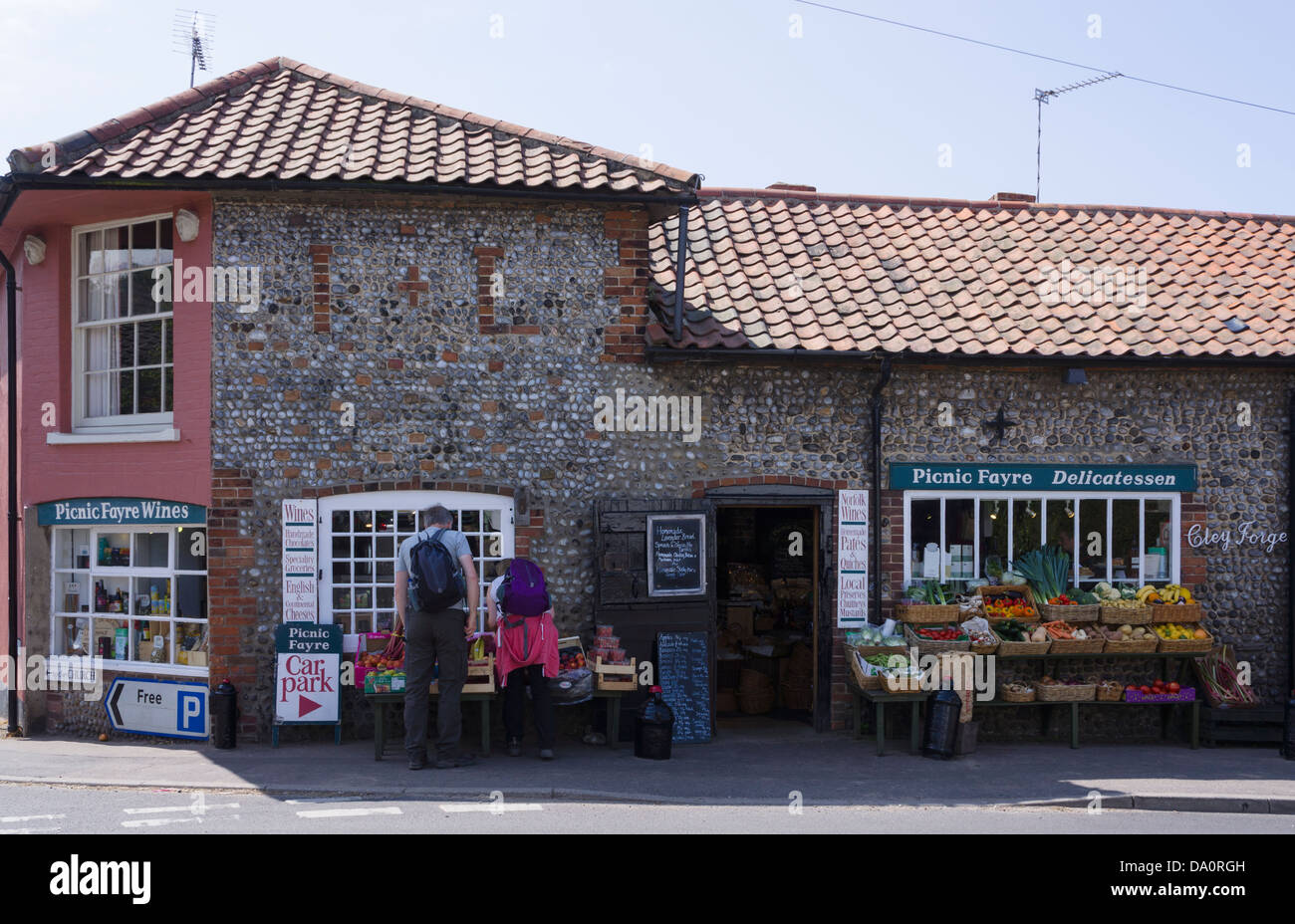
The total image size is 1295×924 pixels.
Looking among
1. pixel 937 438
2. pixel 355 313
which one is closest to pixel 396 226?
pixel 355 313

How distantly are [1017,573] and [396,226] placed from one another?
719 centimetres

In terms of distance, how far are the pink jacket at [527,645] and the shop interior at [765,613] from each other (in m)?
2.74

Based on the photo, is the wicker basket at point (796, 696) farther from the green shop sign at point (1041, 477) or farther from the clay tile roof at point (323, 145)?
the clay tile roof at point (323, 145)

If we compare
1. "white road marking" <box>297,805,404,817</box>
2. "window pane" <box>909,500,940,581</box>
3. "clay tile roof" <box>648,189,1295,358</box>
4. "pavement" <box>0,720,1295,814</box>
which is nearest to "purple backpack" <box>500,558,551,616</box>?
"pavement" <box>0,720,1295,814</box>

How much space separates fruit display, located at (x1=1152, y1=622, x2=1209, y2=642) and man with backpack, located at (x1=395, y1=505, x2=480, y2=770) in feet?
22.8

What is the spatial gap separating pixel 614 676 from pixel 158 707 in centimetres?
456

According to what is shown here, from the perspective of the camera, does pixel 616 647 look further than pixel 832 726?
No

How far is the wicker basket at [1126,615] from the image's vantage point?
1095 centimetres

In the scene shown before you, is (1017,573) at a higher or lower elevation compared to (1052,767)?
higher

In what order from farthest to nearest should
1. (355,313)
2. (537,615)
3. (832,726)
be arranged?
1. (832,726)
2. (355,313)
3. (537,615)

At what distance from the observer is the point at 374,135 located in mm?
11094

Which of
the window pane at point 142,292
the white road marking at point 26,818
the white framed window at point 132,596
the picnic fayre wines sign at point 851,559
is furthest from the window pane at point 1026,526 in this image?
the window pane at point 142,292

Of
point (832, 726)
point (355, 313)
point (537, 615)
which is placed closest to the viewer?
point (537, 615)

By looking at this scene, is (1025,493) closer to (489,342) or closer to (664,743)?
(664,743)
